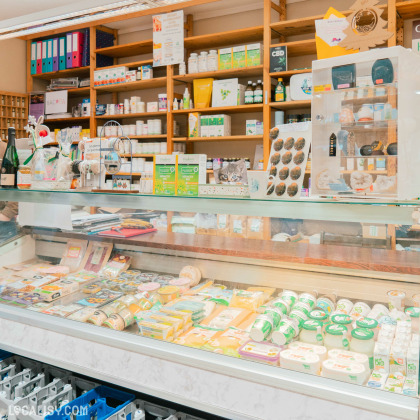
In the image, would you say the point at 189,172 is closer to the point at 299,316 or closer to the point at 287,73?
the point at 299,316

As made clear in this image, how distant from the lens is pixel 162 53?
5.52 m

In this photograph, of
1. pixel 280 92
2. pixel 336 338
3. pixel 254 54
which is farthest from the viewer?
pixel 254 54

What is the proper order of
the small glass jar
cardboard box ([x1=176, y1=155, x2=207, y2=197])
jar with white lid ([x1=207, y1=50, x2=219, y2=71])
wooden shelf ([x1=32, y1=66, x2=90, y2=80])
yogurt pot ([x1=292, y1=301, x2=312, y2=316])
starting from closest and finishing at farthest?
yogurt pot ([x1=292, y1=301, x2=312, y2=316])
cardboard box ([x1=176, y1=155, x2=207, y2=197])
the small glass jar
jar with white lid ([x1=207, y1=50, x2=219, y2=71])
wooden shelf ([x1=32, y1=66, x2=90, y2=80])

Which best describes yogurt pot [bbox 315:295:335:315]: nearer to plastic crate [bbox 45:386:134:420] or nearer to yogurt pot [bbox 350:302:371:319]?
yogurt pot [bbox 350:302:371:319]

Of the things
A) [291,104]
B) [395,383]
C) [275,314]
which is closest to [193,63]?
[291,104]

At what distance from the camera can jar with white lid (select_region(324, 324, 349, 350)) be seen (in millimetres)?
1409

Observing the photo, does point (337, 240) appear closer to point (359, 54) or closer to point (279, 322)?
point (279, 322)

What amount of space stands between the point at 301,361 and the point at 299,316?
283 millimetres

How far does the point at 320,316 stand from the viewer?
1.55 metres

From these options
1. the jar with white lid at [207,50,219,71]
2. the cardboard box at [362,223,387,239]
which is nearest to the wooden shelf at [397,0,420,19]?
the jar with white lid at [207,50,219,71]

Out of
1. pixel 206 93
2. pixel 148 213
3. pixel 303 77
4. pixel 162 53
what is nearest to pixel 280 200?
pixel 148 213

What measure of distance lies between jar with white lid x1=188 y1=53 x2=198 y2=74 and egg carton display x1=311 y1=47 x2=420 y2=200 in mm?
3864

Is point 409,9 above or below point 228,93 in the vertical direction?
above

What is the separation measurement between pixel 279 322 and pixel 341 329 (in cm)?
21
